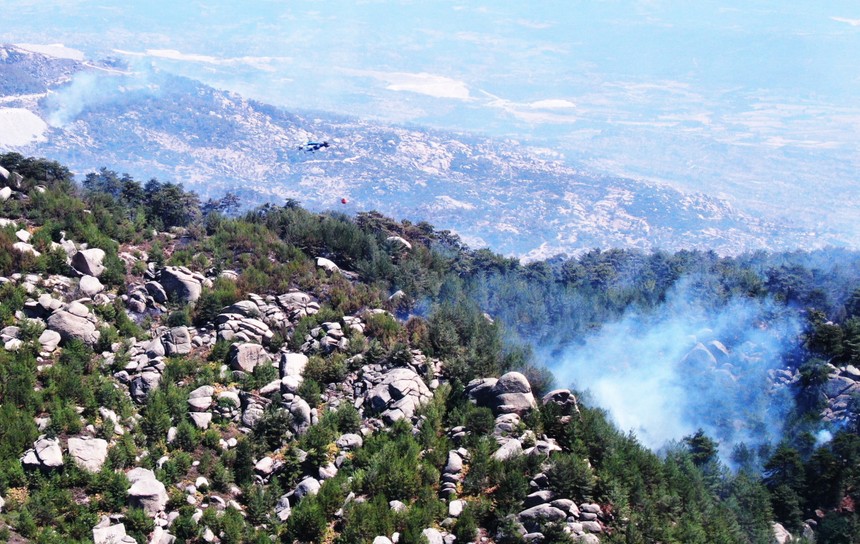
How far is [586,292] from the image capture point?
4153cm

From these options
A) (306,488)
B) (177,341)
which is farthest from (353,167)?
(306,488)

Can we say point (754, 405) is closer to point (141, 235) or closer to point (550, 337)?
point (550, 337)

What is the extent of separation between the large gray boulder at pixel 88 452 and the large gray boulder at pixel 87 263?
27.2 feet

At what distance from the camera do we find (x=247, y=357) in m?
20.2

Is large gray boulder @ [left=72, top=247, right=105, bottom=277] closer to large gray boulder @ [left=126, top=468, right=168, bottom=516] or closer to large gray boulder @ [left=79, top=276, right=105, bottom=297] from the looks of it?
large gray boulder @ [left=79, top=276, right=105, bottom=297]

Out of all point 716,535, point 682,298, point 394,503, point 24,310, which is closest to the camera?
point 394,503

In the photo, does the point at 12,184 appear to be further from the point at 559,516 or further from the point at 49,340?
the point at 559,516

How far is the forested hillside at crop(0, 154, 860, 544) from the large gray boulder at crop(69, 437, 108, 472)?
0.05 metres

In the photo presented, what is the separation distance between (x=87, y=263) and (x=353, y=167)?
12118 cm

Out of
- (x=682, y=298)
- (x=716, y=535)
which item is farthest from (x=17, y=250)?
(x=682, y=298)

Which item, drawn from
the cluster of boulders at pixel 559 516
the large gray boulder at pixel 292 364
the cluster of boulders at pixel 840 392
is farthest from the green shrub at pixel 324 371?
the cluster of boulders at pixel 840 392

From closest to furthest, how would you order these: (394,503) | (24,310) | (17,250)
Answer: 1. (394,503)
2. (24,310)
3. (17,250)

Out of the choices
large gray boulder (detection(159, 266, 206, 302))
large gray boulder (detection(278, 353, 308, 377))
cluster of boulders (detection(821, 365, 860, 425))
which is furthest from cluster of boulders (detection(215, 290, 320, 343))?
cluster of boulders (detection(821, 365, 860, 425))

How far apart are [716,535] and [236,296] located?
14878mm
